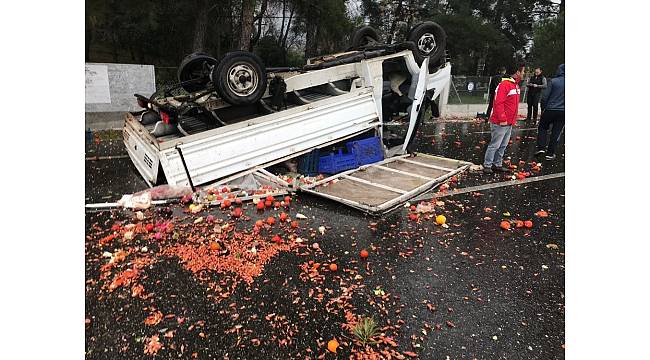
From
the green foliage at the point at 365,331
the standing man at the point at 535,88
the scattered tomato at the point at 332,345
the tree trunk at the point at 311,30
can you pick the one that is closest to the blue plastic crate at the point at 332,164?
the green foliage at the point at 365,331

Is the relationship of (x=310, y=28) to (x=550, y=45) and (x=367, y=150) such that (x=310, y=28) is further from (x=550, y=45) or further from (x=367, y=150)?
(x=550, y=45)

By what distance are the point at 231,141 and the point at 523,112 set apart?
15.4m

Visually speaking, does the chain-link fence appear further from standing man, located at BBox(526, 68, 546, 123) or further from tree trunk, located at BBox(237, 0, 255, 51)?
tree trunk, located at BBox(237, 0, 255, 51)

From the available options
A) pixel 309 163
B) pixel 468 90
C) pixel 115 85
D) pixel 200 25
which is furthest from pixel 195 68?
pixel 468 90

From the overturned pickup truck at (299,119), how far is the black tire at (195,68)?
2 cm

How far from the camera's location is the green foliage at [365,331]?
8.29ft

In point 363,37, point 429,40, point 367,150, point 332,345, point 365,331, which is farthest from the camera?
point 363,37

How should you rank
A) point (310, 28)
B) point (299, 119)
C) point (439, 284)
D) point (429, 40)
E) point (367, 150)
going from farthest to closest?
point (310, 28) → point (429, 40) → point (367, 150) → point (299, 119) → point (439, 284)

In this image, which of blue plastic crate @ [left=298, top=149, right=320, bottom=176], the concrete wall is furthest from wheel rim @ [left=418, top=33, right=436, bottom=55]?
the concrete wall

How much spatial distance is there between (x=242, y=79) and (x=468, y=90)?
545 inches

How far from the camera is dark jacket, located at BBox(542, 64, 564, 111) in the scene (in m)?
7.24

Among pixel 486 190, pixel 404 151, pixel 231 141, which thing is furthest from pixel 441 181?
pixel 231 141

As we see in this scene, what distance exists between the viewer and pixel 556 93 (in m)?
7.39

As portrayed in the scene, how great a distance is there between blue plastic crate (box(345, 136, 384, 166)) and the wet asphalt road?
144 centimetres
